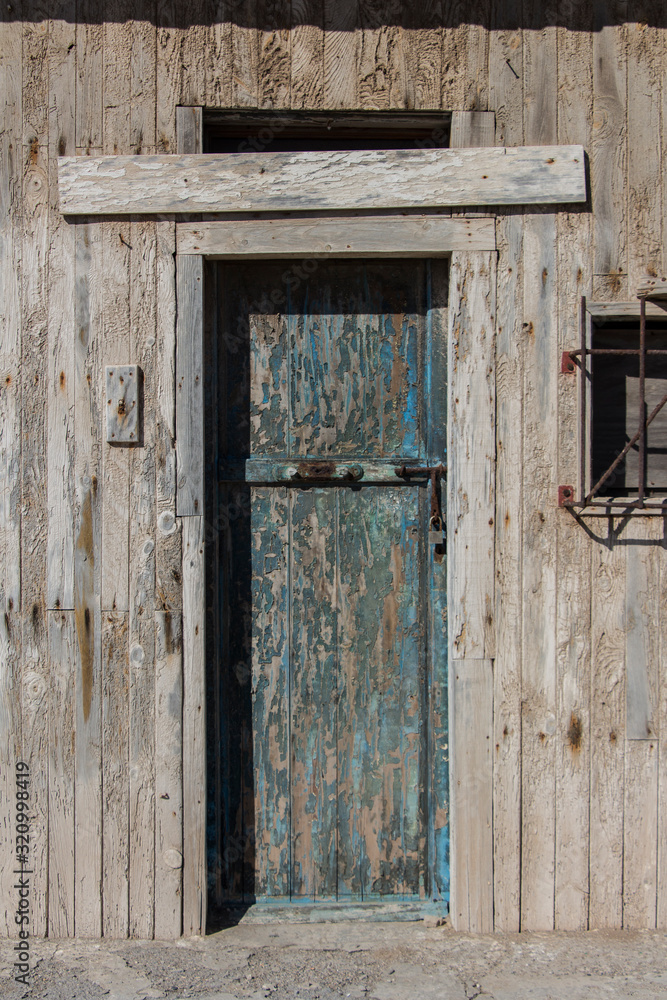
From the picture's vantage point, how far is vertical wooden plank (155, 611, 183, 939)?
2.57 metres

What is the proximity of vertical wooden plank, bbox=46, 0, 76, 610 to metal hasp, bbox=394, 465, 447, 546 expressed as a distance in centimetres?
121

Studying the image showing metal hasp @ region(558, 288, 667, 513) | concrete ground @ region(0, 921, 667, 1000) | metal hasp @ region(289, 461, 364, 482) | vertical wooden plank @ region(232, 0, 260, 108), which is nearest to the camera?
concrete ground @ region(0, 921, 667, 1000)

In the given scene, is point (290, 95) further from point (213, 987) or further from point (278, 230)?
point (213, 987)

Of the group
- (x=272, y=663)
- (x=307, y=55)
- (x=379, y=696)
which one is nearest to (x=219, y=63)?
(x=307, y=55)

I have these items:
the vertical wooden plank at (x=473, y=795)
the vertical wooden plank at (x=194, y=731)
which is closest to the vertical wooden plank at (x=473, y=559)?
the vertical wooden plank at (x=473, y=795)

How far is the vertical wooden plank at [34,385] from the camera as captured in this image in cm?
261

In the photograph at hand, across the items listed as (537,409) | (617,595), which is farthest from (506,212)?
(617,595)

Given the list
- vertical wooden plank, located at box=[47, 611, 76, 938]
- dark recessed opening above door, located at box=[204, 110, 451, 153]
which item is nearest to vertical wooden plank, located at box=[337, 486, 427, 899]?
vertical wooden plank, located at box=[47, 611, 76, 938]

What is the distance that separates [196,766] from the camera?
2.58m

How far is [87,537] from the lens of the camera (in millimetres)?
2621

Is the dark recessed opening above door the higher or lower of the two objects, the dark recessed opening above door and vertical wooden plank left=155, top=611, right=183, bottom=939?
the higher

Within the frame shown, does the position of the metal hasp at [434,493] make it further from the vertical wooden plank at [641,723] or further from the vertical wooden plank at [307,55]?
the vertical wooden plank at [307,55]

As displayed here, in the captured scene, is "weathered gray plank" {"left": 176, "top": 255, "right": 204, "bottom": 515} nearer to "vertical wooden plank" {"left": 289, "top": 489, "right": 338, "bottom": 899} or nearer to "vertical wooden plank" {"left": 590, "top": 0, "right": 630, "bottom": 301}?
"vertical wooden plank" {"left": 289, "top": 489, "right": 338, "bottom": 899}

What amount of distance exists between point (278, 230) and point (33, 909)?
257cm
